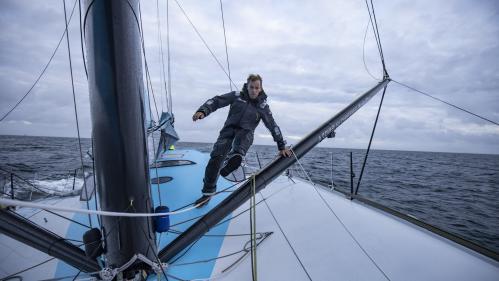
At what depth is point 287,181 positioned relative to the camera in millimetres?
5332

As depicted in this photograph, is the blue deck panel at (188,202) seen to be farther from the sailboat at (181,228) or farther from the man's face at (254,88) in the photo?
the man's face at (254,88)

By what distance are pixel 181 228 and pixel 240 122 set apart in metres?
1.66

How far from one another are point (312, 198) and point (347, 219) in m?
0.90

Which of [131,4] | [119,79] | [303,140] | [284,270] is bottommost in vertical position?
[284,270]

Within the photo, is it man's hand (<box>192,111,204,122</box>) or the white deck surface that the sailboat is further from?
man's hand (<box>192,111,204,122</box>)

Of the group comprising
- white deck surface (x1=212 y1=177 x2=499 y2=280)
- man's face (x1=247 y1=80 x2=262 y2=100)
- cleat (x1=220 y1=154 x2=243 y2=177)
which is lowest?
white deck surface (x1=212 y1=177 x2=499 y2=280)

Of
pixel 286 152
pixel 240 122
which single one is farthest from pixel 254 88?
pixel 286 152

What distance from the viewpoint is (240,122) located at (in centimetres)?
333

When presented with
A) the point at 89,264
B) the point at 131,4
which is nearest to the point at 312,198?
the point at 89,264

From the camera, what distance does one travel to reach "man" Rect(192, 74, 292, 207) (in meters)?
3.26

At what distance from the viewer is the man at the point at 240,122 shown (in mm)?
3256

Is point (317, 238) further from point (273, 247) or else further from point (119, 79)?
point (119, 79)

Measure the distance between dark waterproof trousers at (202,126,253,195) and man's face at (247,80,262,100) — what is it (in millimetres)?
506

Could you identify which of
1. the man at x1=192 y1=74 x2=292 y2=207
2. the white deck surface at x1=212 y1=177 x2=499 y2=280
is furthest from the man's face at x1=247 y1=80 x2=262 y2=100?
the white deck surface at x1=212 y1=177 x2=499 y2=280
